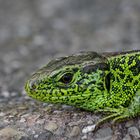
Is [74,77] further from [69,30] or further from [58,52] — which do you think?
[69,30]

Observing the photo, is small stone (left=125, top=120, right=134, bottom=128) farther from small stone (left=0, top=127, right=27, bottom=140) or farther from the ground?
small stone (left=0, top=127, right=27, bottom=140)

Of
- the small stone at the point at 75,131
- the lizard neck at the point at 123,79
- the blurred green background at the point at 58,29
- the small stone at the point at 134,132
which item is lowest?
the small stone at the point at 134,132

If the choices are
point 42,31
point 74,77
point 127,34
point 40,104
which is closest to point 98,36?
point 127,34

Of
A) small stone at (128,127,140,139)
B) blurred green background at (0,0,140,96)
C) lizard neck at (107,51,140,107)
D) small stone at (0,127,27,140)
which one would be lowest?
small stone at (128,127,140,139)

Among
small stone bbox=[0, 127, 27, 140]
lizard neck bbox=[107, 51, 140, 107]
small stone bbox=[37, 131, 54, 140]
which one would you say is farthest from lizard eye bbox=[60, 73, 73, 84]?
small stone bbox=[0, 127, 27, 140]

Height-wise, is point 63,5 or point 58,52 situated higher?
point 63,5

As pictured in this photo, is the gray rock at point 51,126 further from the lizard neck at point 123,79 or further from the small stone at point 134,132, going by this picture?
the small stone at point 134,132

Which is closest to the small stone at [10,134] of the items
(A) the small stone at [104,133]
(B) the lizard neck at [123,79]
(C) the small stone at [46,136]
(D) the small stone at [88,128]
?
(C) the small stone at [46,136]
